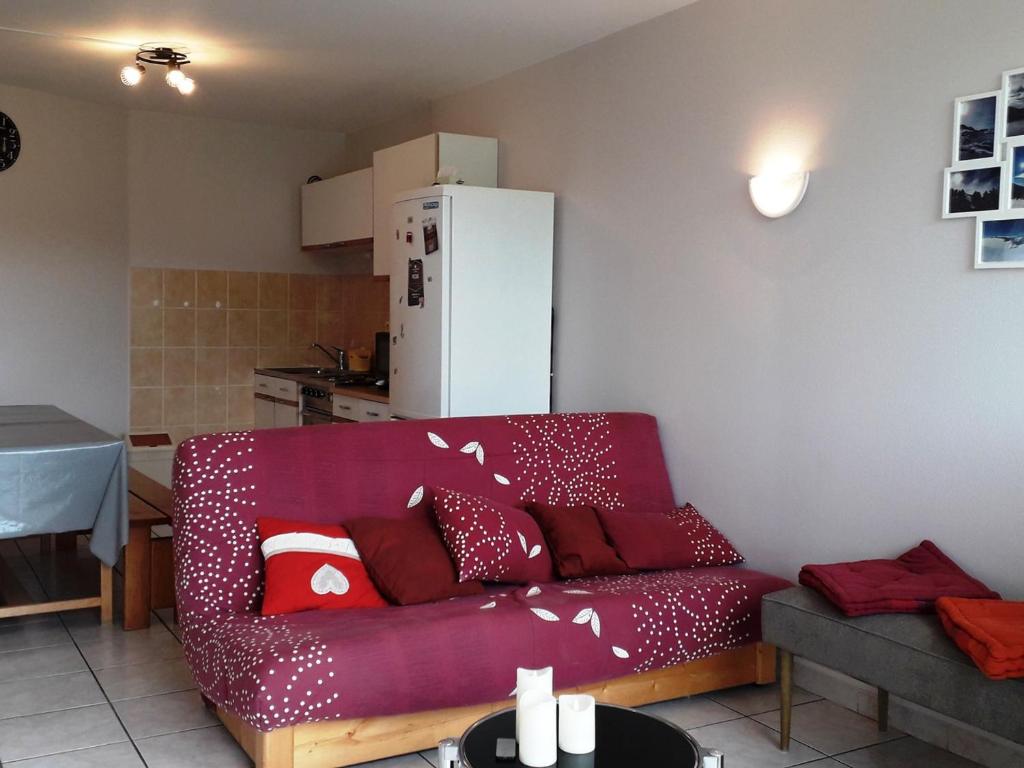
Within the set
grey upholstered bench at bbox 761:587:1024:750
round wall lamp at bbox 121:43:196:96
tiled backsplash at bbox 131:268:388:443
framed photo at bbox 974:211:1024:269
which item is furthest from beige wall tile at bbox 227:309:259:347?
framed photo at bbox 974:211:1024:269

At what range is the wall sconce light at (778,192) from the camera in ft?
11.2

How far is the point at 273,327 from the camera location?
22.3ft

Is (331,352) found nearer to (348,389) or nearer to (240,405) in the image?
(240,405)

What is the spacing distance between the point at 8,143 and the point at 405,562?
418cm

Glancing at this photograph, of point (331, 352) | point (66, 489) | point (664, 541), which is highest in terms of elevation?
point (331, 352)

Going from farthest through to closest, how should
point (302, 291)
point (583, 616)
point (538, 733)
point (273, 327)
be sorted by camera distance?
point (302, 291), point (273, 327), point (583, 616), point (538, 733)

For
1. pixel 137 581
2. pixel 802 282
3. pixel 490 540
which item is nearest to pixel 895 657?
pixel 490 540

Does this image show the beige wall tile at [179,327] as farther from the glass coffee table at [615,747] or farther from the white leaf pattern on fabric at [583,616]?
the glass coffee table at [615,747]

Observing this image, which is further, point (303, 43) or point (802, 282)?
point (303, 43)

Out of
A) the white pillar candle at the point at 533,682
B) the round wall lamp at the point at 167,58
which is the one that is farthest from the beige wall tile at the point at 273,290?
the white pillar candle at the point at 533,682

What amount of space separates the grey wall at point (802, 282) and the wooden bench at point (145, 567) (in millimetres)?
1881

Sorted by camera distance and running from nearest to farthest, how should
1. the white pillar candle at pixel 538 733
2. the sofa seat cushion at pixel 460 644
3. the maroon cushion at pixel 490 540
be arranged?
the white pillar candle at pixel 538 733 → the sofa seat cushion at pixel 460 644 → the maroon cushion at pixel 490 540

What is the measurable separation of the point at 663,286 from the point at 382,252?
2029 mm

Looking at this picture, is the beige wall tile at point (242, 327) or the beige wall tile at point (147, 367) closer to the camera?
the beige wall tile at point (147, 367)
